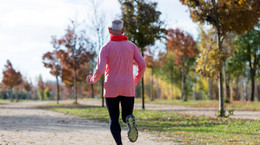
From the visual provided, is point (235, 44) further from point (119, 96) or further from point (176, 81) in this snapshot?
point (119, 96)

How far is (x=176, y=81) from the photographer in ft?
151

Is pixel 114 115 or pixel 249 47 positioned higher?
pixel 249 47

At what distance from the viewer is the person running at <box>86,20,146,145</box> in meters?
3.91

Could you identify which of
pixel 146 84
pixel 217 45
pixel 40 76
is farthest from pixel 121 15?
pixel 40 76

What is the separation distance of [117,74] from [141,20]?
13.3m

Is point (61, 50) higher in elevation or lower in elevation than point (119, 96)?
higher

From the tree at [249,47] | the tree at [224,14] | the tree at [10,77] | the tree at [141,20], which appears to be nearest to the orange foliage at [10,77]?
the tree at [10,77]

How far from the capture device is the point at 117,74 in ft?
12.9

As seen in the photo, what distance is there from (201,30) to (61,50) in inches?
630

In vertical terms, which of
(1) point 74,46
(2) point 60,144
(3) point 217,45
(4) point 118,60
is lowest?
(2) point 60,144

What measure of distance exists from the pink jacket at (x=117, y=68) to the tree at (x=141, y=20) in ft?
42.1

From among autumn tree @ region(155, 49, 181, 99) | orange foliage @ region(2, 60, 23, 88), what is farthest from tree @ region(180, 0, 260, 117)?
orange foliage @ region(2, 60, 23, 88)

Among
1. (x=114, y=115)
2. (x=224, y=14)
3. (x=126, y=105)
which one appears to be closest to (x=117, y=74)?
(x=126, y=105)

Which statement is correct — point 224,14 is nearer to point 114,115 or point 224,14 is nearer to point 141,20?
point 141,20
